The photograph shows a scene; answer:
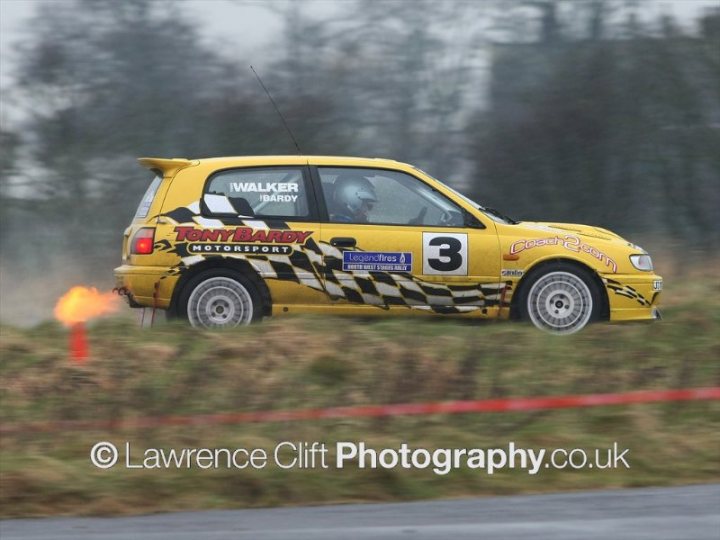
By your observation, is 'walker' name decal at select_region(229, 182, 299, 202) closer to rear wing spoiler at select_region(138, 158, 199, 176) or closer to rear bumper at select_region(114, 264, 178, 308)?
rear wing spoiler at select_region(138, 158, 199, 176)

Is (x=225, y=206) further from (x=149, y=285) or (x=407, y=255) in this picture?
(x=407, y=255)

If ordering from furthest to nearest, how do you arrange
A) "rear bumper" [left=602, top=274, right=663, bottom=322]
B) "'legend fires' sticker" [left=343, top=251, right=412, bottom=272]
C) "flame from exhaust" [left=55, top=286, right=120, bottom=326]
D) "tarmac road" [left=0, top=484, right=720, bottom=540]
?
"rear bumper" [left=602, top=274, right=663, bottom=322] < "'legend fires' sticker" [left=343, top=251, right=412, bottom=272] < "flame from exhaust" [left=55, top=286, right=120, bottom=326] < "tarmac road" [left=0, top=484, right=720, bottom=540]

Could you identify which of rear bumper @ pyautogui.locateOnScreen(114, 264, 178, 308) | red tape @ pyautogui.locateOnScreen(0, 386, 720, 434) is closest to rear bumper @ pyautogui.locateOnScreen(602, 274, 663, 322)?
red tape @ pyautogui.locateOnScreen(0, 386, 720, 434)

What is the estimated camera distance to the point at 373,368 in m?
8.85

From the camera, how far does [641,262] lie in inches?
429

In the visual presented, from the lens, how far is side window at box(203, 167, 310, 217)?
10.8 m

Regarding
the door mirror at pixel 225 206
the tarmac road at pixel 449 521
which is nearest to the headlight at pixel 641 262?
the door mirror at pixel 225 206

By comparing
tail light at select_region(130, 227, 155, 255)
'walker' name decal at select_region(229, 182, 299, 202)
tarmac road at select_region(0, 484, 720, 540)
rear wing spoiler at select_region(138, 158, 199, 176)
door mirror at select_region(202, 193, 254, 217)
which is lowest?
tarmac road at select_region(0, 484, 720, 540)

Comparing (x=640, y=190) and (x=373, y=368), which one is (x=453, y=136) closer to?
(x=640, y=190)

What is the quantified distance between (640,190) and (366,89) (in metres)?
4.72

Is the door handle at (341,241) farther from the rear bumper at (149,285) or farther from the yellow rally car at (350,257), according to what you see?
the rear bumper at (149,285)

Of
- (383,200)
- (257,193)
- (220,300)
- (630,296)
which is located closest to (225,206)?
(257,193)

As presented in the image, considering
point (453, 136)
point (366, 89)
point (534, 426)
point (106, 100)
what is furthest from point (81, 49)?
point (534, 426)

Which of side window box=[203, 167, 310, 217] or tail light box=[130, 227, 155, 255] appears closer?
tail light box=[130, 227, 155, 255]
